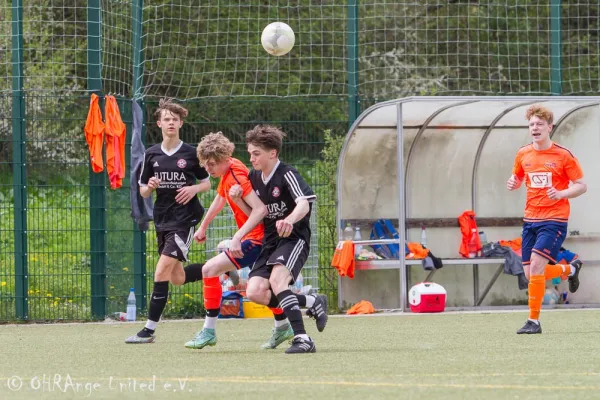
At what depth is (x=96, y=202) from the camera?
12633mm

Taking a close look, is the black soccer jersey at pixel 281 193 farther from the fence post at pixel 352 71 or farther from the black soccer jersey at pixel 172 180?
the fence post at pixel 352 71

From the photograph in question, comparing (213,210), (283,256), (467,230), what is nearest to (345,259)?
(467,230)

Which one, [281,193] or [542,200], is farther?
[542,200]

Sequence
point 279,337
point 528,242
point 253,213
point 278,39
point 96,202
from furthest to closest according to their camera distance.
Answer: point 96,202
point 278,39
point 528,242
point 279,337
point 253,213

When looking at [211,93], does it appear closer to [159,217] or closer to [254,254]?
[159,217]

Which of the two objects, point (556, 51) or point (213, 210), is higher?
point (556, 51)

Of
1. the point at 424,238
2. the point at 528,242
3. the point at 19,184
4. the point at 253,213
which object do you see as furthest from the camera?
the point at 424,238

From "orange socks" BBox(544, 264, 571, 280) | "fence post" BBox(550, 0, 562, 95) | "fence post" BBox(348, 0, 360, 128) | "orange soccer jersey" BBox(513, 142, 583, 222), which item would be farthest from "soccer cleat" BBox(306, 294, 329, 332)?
"fence post" BBox(550, 0, 562, 95)

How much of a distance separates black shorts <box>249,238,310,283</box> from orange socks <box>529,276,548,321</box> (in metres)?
2.47

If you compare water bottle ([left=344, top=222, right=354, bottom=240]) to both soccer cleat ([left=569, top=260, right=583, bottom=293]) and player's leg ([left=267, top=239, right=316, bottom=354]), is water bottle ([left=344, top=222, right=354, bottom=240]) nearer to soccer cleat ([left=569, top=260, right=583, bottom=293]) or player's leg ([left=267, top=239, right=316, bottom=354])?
soccer cleat ([left=569, top=260, right=583, bottom=293])

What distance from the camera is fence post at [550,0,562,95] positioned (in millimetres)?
14273

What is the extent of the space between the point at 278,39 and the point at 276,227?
4.63 m

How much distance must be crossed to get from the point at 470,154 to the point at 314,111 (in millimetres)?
2241

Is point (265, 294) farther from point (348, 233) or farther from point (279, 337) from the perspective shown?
point (348, 233)
